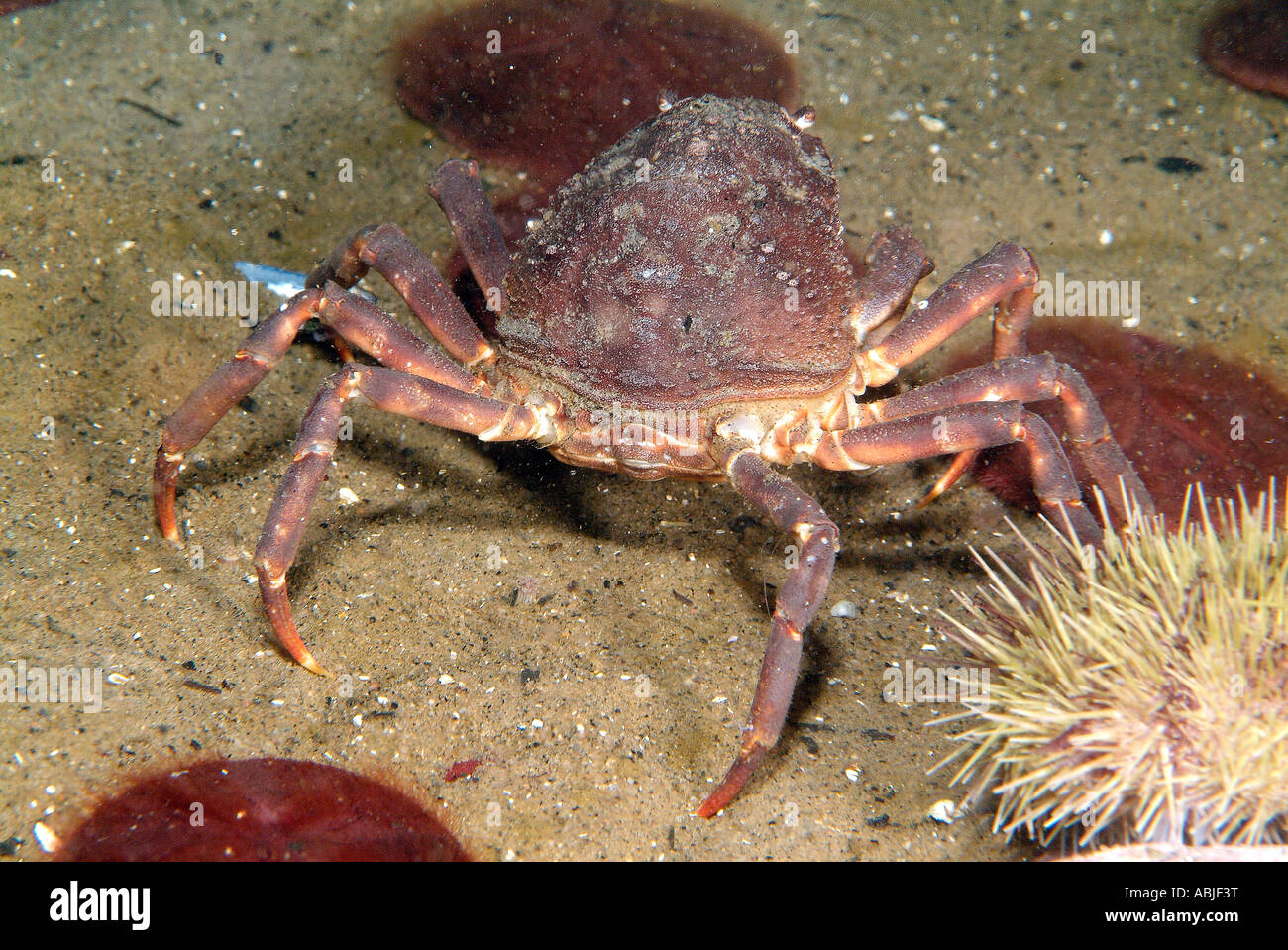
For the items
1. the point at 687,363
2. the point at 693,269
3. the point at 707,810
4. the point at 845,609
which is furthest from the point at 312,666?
the point at 845,609

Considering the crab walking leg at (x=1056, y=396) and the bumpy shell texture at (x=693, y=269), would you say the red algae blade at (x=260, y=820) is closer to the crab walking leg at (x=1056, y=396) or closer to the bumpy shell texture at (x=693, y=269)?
the bumpy shell texture at (x=693, y=269)

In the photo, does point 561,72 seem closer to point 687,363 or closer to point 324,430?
point 687,363

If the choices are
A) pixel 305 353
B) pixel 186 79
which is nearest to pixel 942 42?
pixel 305 353

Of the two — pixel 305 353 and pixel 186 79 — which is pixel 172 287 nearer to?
pixel 305 353

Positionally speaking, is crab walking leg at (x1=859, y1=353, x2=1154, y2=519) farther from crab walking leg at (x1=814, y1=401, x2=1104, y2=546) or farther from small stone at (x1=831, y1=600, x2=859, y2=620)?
small stone at (x1=831, y1=600, x2=859, y2=620)

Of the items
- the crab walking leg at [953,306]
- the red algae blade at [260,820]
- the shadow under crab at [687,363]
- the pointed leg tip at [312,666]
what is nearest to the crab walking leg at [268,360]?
the shadow under crab at [687,363]

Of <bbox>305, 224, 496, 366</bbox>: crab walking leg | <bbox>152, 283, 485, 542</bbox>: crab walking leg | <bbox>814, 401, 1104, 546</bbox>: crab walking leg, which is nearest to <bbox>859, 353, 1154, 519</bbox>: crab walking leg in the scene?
<bbox>814, 401, 1104, 546</bbox>: crab walking leg
